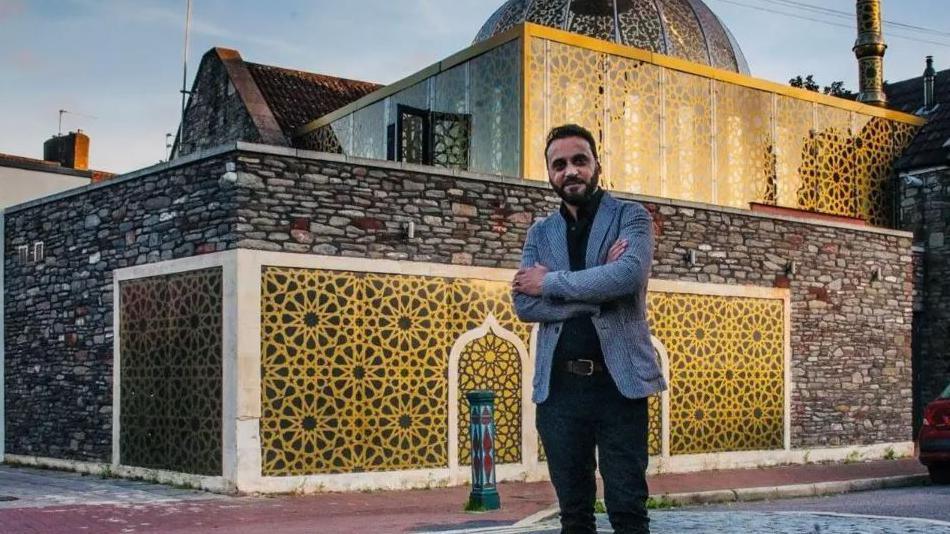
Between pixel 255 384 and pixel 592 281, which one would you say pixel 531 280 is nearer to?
pixel 592 281

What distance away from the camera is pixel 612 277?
410 centimetres

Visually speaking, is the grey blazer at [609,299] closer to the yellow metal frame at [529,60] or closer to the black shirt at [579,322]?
the black shirt at [579,322]

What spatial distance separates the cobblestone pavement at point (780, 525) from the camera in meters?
6.68

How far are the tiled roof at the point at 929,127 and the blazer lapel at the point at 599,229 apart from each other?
1911 centimetres

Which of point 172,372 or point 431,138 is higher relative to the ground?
point 431,138

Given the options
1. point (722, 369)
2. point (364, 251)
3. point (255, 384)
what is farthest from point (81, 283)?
point (722, 369)

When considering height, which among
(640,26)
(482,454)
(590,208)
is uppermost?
(640,26)

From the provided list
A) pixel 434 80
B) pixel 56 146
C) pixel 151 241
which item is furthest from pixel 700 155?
pixel 56 146

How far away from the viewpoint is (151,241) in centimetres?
1423

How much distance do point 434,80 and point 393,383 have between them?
6370 mm

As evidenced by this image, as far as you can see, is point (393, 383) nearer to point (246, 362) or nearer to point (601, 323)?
point (246, 362)

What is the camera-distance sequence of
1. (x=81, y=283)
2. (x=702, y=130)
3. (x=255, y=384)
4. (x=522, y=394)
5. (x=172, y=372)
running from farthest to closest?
(x=702, y=130)
(x=81, y=283)
(x=522, y=394)
(x=172, y=372)
(x=255, y=384)

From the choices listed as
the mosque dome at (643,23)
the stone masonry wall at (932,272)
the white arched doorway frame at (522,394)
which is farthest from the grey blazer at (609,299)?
the stone masonry wall at (932,272)

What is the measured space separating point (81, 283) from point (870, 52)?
17.9 m
